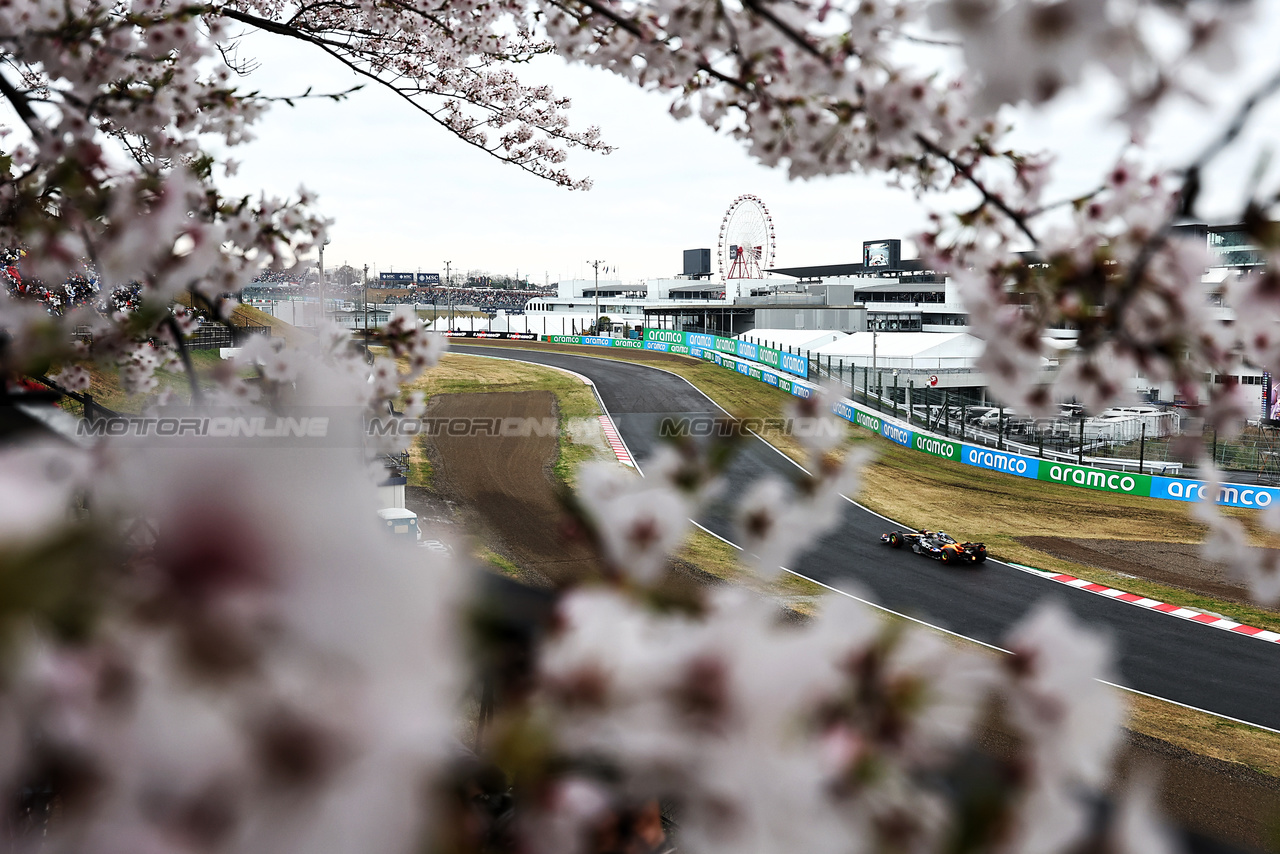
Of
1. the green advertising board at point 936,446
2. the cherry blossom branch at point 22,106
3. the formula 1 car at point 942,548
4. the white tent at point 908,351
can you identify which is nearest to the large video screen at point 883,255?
the white tent at point 908,351

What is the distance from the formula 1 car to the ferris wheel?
50.5 metres

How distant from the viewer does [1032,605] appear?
1474cm

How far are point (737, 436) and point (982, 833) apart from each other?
15.9 inches

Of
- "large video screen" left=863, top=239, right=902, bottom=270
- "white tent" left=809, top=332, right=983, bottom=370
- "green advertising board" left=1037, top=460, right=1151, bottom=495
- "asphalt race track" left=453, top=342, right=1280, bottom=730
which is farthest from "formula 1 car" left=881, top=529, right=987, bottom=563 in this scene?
"large video screen" left=863, top=239, right=902, bottom=270

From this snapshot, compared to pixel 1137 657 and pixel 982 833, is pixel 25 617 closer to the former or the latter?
pixel 982 833

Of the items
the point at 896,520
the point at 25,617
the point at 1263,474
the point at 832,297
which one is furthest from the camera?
the point at 832,297

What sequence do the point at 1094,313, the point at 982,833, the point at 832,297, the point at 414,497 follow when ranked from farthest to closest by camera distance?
the point at 832,297 → the point at 414,497 → the point at 1094,313 → the point at 982,833

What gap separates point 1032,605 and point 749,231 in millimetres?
54537

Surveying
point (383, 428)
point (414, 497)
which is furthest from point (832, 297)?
point (383, 428)

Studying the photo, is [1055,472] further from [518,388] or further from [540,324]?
[540,324]

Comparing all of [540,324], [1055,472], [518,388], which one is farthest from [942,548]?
[540,324]

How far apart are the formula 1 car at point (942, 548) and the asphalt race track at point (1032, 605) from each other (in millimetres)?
178

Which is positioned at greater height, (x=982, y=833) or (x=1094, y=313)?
(x=1094, y=313)

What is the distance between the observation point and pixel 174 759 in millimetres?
399
